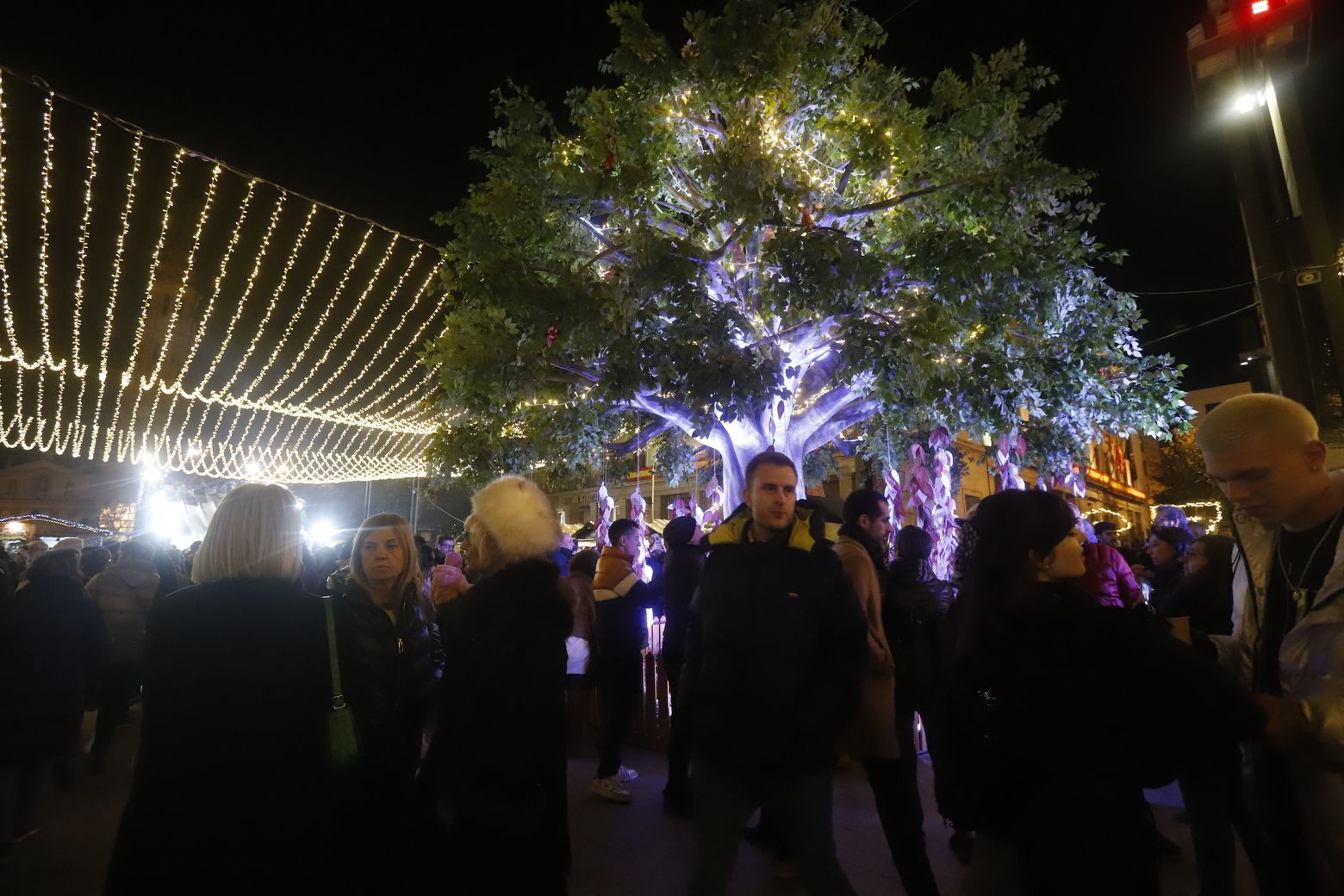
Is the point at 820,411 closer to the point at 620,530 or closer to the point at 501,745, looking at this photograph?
the point at 620,530

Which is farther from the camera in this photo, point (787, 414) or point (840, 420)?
point (840, 420)

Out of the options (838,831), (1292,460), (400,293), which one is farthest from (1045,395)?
(400,293)

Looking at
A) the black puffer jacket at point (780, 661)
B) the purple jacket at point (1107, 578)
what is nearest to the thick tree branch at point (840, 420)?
the purple jacket at point (1107, 578)

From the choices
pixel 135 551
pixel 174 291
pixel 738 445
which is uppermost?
pixel 174 291

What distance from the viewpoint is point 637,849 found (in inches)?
155

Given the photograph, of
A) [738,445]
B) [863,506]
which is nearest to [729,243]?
[738,445]

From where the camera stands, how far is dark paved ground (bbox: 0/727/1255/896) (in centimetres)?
350

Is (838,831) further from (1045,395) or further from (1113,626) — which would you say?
(1045,395)

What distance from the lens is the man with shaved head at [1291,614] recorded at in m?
1.58

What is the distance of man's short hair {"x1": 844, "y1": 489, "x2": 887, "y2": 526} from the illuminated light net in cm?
738

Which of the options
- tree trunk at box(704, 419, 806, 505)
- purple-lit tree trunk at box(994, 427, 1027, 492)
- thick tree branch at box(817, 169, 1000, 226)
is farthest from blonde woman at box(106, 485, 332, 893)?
purple-lit tree trunk at box(994, 427, 1027, 492)

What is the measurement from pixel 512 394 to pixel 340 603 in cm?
567

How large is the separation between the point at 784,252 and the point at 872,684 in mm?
4989

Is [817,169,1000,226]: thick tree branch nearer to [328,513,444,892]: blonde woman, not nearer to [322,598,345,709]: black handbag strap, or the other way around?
[328,513,444,892]: blonde woman
